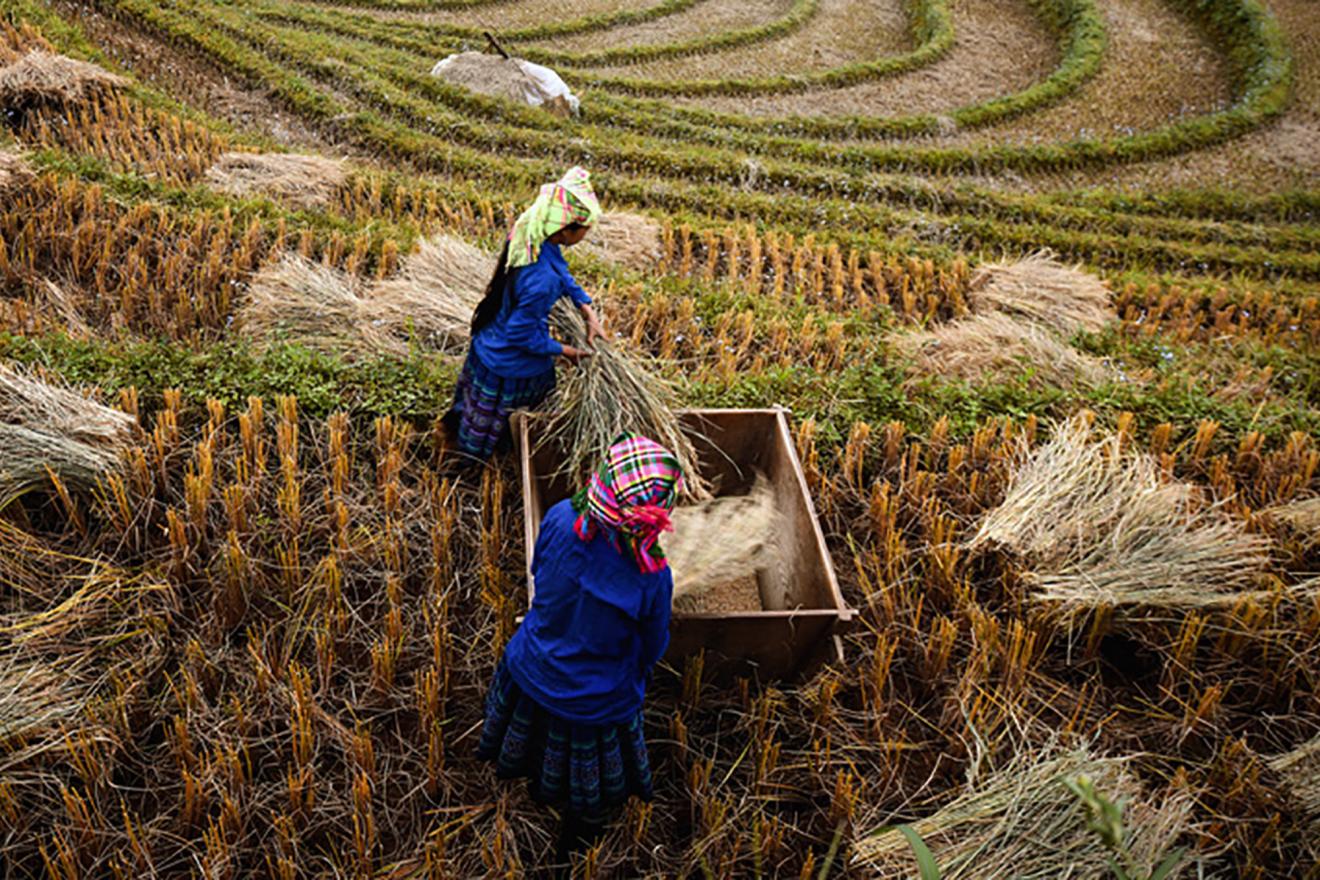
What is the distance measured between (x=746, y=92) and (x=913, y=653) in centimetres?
924

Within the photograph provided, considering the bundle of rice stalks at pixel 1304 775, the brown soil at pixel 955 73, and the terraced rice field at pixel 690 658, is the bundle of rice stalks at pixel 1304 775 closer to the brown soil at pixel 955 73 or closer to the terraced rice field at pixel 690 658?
the terraced rice field at pixel 690 658

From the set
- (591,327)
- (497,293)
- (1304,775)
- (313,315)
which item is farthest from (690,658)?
(313,315)

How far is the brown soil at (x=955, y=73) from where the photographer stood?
1065 centimetres

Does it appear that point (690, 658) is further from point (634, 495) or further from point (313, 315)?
point (313, 315)

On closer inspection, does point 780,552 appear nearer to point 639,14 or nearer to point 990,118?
point 990,118

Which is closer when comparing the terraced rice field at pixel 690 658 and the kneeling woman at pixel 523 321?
the terraced rice field at pixel 690 658

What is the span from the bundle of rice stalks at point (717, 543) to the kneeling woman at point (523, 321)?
0.73 meters

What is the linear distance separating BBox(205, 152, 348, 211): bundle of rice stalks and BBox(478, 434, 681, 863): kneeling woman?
4.63 meters

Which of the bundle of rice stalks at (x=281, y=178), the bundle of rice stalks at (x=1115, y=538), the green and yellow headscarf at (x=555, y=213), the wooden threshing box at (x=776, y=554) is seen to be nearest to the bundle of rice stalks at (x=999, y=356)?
the bundle of rice stalks at (x=1115, y=538)

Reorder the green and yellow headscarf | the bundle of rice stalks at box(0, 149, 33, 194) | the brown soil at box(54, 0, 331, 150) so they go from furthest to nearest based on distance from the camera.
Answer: the brown soil at box(54, 0, 331, 150), the bundle of rice stalks at box(0, 149, 33, 194), the green and yellow headscarf

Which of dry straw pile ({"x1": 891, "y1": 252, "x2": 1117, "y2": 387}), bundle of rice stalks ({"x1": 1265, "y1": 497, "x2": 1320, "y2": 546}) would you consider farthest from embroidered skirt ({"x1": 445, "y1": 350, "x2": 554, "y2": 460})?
bundle of rice stalks ({"x1": 1265, "y1": 497, "x2": 1320, "y2": 546})

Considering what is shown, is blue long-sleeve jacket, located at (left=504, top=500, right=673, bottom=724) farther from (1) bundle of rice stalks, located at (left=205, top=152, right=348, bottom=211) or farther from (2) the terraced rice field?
(1) bundle of rice stalks, located at (left=205, top=152, right=348, bottom=211)

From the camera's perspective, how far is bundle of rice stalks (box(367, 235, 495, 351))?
14.0 ft

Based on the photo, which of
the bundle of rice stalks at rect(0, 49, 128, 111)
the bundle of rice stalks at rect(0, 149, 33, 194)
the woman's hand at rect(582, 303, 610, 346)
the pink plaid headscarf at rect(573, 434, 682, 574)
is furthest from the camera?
the bundle of rice stalks at rect(0, 49, 128, 111)
